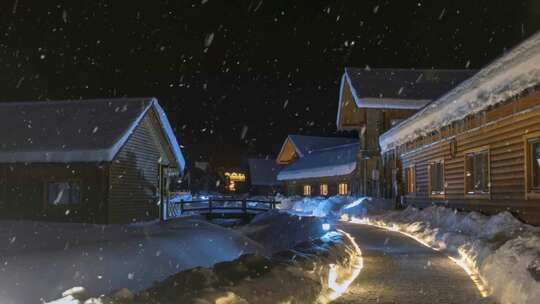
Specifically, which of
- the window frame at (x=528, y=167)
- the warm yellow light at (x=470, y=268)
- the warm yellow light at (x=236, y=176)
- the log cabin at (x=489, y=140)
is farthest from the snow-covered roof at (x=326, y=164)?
the window frame at (x=528, y=167)

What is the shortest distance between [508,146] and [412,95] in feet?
73.0

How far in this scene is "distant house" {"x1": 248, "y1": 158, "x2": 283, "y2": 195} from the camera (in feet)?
261

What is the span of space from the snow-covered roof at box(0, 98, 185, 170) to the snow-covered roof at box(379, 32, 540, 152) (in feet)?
38.7

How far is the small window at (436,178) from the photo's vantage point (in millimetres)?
21778

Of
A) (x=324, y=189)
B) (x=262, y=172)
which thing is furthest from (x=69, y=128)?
(x=262, y=172)

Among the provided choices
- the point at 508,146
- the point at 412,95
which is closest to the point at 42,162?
the point at 508,146

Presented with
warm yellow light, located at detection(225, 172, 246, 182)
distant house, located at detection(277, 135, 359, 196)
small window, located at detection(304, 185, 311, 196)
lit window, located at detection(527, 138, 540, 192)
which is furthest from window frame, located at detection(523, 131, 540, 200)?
warm yellow light, located at detection(225, 172, 246, 182)

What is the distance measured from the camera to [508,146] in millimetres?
14930

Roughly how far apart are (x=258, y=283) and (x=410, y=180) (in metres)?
20.3

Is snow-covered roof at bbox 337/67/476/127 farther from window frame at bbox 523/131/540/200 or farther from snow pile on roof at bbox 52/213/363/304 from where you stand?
snow pile on roof at bbox 52/213/363/304

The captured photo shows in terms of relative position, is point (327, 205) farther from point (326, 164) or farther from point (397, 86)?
point (326, 164)

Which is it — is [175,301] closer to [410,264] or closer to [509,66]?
[410,264]

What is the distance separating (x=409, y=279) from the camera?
1109 centimetres

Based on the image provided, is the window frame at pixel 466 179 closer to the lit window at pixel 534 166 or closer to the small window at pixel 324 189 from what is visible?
the lit window at pixel 534 166
